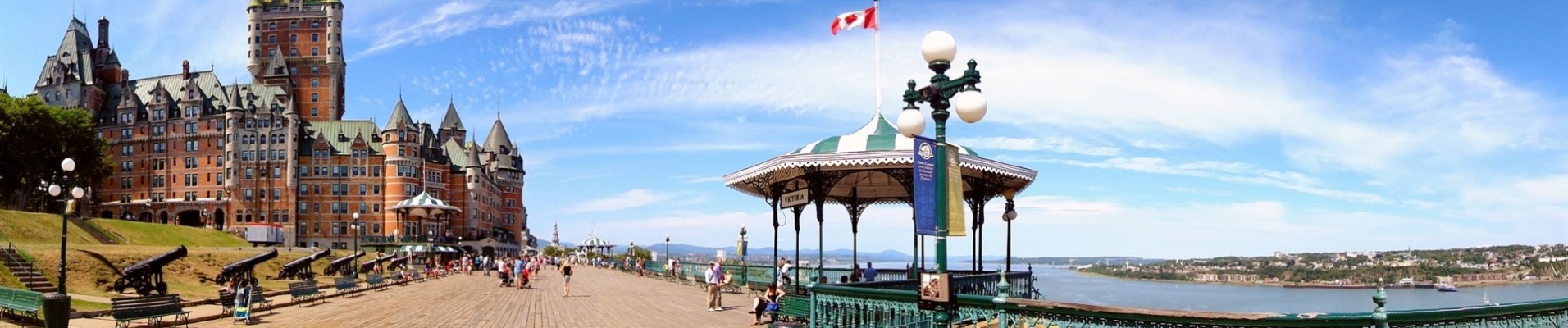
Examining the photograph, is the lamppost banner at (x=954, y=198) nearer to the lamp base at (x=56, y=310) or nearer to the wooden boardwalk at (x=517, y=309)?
the wooden boardwalk at (x=517, y=309)

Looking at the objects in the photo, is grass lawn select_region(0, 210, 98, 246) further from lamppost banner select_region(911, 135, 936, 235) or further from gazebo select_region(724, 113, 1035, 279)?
lamppost banner select_region(911, 135, 936, 235)

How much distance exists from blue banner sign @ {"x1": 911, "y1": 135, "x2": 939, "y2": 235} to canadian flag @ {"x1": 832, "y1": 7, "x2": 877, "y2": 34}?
7.08 meters

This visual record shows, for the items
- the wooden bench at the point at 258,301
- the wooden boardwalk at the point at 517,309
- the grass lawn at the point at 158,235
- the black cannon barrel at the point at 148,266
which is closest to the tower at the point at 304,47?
the grass lawn at the point at 158,235

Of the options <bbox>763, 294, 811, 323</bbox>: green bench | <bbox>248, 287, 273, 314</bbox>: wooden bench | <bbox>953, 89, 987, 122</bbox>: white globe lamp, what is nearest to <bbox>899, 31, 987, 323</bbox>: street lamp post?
<bbox>953, 89, 987, 122</bbox>: white globe lamp

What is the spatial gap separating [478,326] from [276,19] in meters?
112

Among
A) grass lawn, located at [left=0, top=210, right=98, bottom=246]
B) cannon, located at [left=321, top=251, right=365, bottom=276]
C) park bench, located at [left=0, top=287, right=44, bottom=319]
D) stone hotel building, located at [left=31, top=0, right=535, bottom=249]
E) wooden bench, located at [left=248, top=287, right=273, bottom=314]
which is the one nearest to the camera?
park bench, located at [left=0, top=287, right=44, bottom=319]

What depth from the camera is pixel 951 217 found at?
8.82 metres

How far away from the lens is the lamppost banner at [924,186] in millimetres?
9031

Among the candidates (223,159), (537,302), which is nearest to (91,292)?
(537,302)

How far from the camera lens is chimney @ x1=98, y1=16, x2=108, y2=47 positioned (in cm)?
11225

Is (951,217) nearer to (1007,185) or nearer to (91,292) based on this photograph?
(1007,185)

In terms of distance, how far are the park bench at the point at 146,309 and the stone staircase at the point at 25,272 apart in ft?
42.0

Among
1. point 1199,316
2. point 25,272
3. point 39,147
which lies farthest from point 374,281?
point 39,147

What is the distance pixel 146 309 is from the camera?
18297 mm
